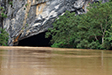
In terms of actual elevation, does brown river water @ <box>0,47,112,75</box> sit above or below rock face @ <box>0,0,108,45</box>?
below

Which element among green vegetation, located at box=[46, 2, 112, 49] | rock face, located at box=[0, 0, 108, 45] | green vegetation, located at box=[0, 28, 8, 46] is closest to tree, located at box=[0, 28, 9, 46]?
green vegetation, located at box=[0, 28, 8, 46]

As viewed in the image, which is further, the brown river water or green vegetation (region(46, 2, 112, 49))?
green vegetation (region(46, 2, 112, 49))

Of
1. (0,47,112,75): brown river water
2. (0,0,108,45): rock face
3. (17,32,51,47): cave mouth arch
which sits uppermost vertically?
(0,0,108,45): rock face

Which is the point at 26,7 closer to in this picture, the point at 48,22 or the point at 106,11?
the point at 48,22

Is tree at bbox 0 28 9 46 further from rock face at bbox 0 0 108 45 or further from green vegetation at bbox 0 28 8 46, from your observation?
rock face at bbox 0 0 108 45

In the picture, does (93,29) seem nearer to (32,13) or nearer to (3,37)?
(32,13)

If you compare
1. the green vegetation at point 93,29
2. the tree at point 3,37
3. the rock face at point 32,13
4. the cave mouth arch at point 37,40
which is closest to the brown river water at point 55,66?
the green vegetation at point 93,29

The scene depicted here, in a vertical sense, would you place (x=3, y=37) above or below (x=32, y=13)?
below

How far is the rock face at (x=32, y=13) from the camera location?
2638 cm

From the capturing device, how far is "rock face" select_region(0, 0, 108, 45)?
26.4m

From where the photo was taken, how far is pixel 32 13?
26766 mm

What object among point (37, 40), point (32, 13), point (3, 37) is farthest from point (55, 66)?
point (37, 40)

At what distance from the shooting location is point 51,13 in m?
26.4

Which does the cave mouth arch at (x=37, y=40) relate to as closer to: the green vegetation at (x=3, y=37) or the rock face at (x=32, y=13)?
the rock face at (x=32, y=13)
